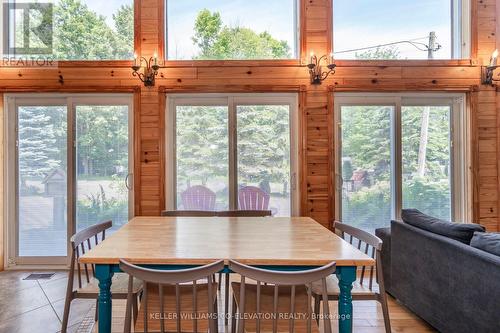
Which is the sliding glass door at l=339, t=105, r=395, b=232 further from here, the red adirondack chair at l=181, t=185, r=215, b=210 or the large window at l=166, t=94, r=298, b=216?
the red adirondack chair at l=181, t=185, r=215, b=210

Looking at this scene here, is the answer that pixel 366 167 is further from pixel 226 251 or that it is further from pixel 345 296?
pixel 226 251

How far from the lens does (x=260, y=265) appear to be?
1.46m

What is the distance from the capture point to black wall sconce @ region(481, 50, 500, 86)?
3324 mm

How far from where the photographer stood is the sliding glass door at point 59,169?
3.46m

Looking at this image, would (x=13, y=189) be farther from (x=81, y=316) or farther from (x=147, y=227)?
(x=147, y=227)

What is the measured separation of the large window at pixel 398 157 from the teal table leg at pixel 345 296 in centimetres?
209

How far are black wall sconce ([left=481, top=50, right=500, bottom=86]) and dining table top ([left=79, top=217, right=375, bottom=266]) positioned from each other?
2869 mm

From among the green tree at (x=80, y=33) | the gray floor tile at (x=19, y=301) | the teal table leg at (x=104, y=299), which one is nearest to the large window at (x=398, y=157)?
the teal table leg at (x=104, y=299)

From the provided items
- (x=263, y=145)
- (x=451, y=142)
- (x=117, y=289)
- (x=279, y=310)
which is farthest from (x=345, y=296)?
(x=451, y=142)

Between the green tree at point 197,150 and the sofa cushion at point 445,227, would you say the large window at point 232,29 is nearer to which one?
the green tree at point 197,150

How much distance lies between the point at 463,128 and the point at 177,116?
3.38m

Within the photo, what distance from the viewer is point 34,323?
2.32 m

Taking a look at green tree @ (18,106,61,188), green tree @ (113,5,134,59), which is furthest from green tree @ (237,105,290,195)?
green tree @ (18,106,61,188)

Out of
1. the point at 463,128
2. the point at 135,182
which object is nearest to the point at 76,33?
the point at 135,182
